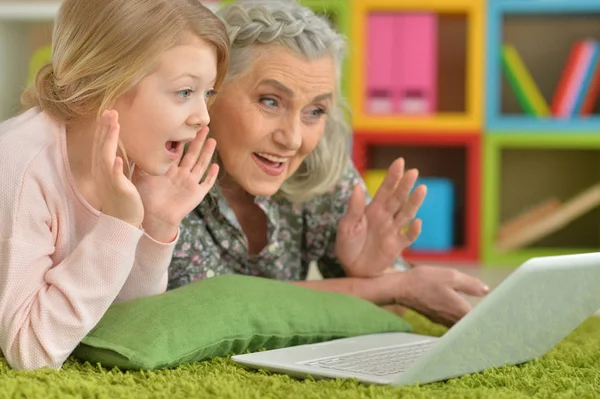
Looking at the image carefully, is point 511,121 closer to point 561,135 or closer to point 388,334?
point 561,135

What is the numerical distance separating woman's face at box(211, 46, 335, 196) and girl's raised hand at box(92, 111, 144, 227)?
1.26 feet

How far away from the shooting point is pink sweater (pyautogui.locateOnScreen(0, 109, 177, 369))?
1.11 metres

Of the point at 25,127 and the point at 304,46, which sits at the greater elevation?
the point at 304,46

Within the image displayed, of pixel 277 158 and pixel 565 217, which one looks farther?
pixel 565 217

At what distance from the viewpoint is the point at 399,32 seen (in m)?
3.18

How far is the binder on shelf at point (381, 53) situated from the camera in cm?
317

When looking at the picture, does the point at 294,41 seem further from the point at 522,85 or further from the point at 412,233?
the point at 522,85

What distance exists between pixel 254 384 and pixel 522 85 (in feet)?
8.04

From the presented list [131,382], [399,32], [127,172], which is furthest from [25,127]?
[399,32]

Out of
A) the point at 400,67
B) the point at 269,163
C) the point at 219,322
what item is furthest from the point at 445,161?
the point at 219,322

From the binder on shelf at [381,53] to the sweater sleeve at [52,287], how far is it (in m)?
2.16

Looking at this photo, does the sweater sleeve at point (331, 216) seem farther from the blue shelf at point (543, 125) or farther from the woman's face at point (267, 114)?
the blue shelf at point (543, 125)

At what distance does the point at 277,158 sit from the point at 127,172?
0.31 meters

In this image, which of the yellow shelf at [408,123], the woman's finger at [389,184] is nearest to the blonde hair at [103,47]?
the woman's finger at [389,184]
